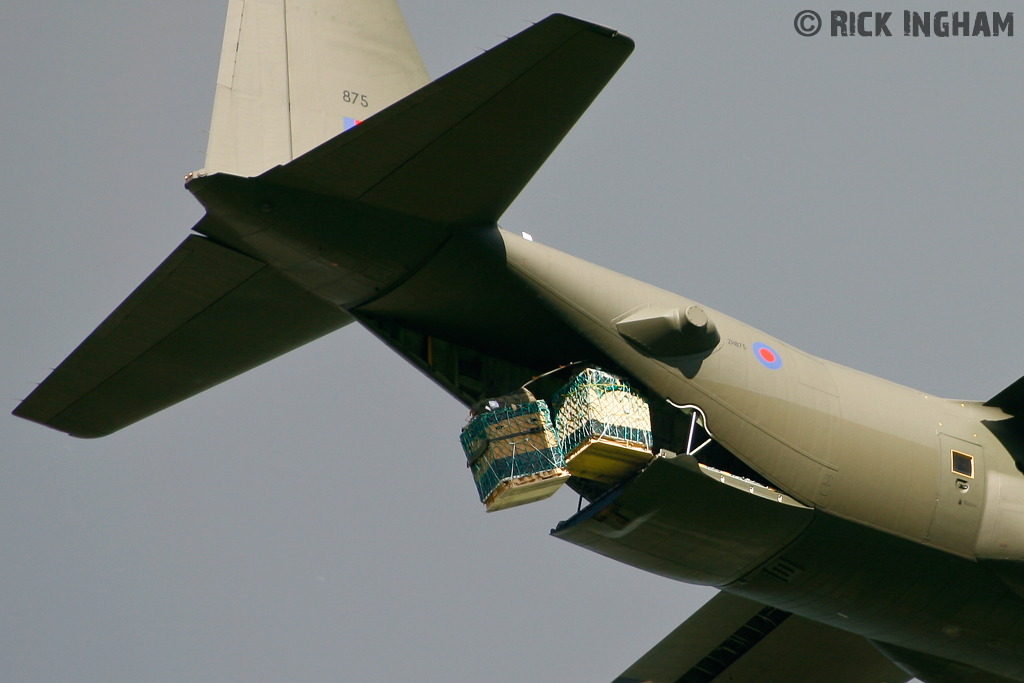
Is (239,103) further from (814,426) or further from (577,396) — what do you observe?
(814,426)

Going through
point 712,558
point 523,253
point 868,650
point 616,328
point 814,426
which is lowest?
point 868,650

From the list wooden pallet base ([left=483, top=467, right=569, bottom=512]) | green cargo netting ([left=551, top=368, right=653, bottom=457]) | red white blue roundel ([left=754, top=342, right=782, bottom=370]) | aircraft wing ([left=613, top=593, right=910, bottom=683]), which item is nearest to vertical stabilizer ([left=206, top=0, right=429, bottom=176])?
green cargo netting ([left=551, top=368, right=653, bottom=457])

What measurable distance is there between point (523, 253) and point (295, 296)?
6.98ft

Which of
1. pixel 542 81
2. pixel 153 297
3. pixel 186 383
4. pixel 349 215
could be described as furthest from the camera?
pixel 186 383

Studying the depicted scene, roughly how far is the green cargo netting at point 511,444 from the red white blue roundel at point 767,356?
228 cm

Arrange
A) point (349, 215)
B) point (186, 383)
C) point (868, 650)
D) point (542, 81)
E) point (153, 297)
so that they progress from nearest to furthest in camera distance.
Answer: point (542, 81), point (349, 215), point (153, 297), point (186, 383), point (868, 650)

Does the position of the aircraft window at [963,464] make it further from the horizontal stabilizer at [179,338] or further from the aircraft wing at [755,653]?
→ the horizontal stabilizer at [179,338]

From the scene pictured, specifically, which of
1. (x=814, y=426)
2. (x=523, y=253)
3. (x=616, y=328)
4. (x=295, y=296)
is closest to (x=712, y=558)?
(x=814, y=426)

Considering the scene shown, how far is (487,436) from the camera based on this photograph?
1180 cm

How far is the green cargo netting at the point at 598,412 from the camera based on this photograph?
11.8m

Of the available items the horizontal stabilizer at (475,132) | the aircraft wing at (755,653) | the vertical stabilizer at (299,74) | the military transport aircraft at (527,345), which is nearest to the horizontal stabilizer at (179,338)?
the military transport aircraft at (527,345)

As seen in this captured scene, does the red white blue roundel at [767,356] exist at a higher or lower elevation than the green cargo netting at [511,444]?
higher

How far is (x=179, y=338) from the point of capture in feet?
39.9

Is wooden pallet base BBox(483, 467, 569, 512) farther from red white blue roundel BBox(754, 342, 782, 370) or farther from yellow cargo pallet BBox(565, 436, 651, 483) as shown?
red white blue roundel BBox(754, 342, 782, 370)
